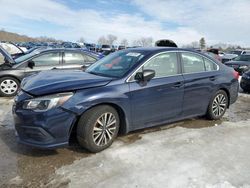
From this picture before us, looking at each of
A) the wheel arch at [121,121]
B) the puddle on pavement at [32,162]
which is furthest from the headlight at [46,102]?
the puddle on pavement at [32,162]

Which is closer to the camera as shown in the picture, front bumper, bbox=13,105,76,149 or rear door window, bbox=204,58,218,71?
front bumper, bbox=13,105,76,149

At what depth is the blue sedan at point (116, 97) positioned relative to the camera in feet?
12.2

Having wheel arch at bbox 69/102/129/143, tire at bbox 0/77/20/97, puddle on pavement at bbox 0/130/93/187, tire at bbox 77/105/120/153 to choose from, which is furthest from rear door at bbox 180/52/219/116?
tire at bbox 0/77/20/97

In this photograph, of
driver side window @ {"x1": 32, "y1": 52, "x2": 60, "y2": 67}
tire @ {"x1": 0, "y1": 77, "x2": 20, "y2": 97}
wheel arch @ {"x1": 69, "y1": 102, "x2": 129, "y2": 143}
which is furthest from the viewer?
driver side window @ {"x1": 32, "y1": 52, "x2": 60, "y2": 67}

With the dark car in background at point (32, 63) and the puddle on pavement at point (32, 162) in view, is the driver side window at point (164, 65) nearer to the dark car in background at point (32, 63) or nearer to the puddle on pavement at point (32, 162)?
the puddle on pavement at point (32, 162)

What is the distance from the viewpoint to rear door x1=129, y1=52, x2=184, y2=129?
Answer: 437 cm

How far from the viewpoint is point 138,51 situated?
4.94 m

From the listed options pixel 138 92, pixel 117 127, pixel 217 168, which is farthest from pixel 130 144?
pixel 217 168

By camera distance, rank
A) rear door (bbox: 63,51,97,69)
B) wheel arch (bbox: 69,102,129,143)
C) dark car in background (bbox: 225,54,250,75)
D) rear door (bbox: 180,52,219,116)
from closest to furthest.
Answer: wheel arch (bbox: 69,102,129,143)
rear door (bbox: 180,52,219,116)
rear door (bbox: 63,51,97,69)
dark car in background (bbox: 225,54,250,75)

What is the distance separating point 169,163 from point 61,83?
1.90 meters

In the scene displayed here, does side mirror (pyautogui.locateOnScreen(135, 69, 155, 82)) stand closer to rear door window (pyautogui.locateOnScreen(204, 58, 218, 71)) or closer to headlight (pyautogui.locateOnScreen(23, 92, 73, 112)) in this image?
headlight (pyautogui.locateOnScreen(23, 92, 73, 112))

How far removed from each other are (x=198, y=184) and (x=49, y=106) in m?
2.13

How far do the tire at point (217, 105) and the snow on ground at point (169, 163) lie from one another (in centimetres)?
77

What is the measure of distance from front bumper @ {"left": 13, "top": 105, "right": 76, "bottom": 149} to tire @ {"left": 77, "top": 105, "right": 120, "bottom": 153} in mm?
183
